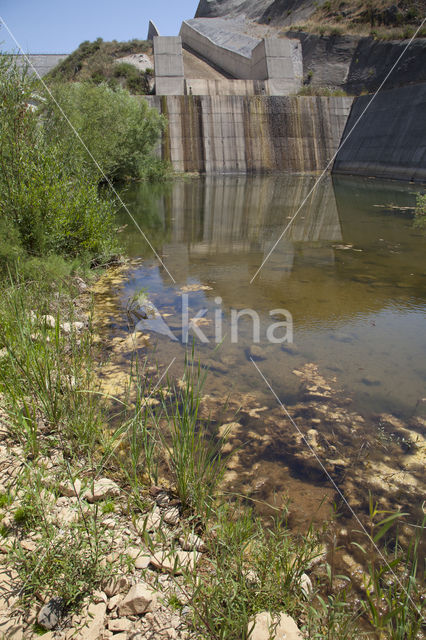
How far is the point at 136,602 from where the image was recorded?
4.55 ft

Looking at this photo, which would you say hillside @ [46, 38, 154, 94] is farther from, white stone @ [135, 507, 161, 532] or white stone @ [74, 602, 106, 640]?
white stone @ [74, 602, 106, 640]

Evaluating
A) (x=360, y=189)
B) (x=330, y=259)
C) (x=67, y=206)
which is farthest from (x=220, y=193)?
(x=67, y=206)

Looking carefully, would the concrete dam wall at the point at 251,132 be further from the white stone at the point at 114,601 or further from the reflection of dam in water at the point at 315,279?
the white stone at the point at 114,601

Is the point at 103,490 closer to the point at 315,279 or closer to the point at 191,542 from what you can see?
the point at 191,542

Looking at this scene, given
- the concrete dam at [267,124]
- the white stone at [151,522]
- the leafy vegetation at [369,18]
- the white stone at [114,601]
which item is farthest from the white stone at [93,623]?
the leafy vegetation at [369,18]

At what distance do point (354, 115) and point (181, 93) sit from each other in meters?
9.00

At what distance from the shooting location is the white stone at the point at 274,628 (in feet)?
4.40

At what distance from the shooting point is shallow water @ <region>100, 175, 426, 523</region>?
2.56 metres

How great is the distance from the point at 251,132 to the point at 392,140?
727cm

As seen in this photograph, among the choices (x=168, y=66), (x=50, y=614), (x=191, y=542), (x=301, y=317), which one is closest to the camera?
(x=50, y=614)

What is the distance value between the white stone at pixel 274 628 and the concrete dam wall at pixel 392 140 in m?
16.9

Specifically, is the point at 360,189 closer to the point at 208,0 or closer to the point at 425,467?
the point at 425,467

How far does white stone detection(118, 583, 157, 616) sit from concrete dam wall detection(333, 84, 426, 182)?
1701cm

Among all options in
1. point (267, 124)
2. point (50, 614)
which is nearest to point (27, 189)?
point (50, 614)
